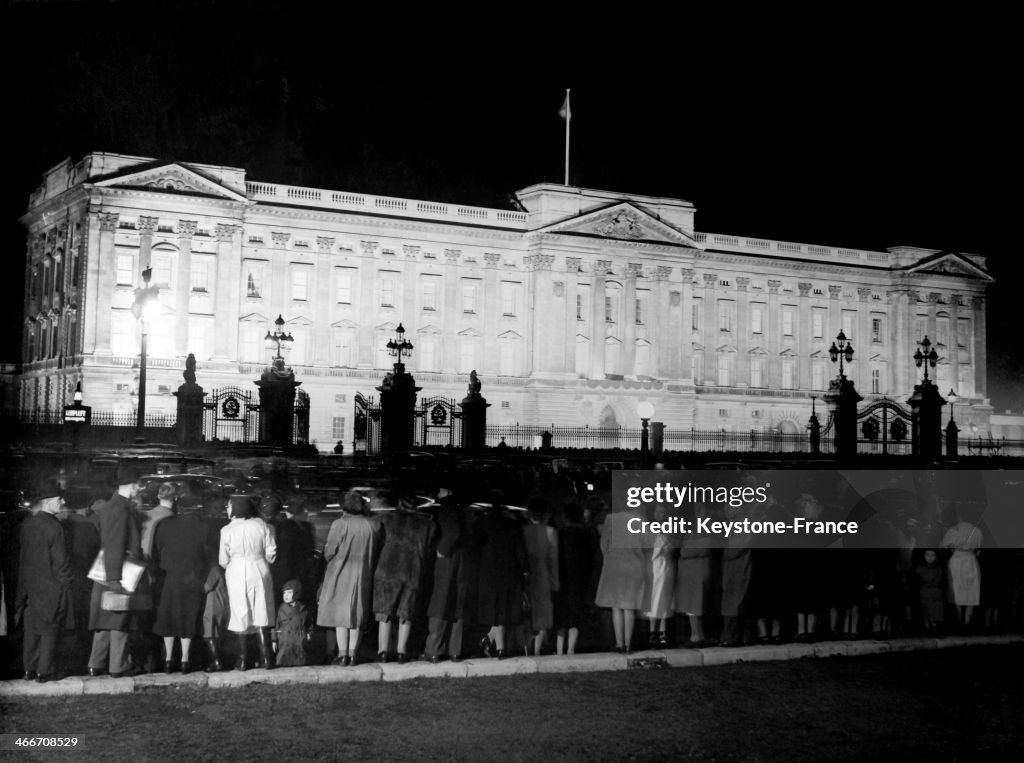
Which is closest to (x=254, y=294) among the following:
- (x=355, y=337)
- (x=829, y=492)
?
(x=355, y=337)

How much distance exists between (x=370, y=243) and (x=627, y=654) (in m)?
61.1

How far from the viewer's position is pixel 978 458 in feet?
143

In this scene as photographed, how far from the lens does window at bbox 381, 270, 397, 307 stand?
7519 cm

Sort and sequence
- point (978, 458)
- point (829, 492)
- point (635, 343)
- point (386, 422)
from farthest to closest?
point (635, 343)
point (978, 458)
point (386, 422)
point (829, 492)

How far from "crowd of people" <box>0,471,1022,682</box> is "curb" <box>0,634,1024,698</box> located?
0.34 meters

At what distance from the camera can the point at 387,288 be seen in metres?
75.3

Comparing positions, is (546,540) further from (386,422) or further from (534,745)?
(386,422)

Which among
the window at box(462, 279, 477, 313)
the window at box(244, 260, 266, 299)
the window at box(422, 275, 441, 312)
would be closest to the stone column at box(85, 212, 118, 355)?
the window at box(244, 260, 266, 299)

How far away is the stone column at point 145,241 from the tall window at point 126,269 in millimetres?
521

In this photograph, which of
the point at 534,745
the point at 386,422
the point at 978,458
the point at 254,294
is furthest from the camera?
the point at 254,294

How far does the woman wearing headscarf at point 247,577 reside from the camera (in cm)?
1421

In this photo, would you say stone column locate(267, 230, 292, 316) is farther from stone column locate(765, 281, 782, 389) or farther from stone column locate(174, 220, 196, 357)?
stone column locate(765, 281, 782, 389)

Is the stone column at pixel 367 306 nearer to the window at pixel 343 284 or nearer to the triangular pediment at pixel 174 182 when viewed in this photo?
the window at pixel 343 284

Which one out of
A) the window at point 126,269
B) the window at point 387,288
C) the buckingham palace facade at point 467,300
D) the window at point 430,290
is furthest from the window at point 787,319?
the window at point 126,269
